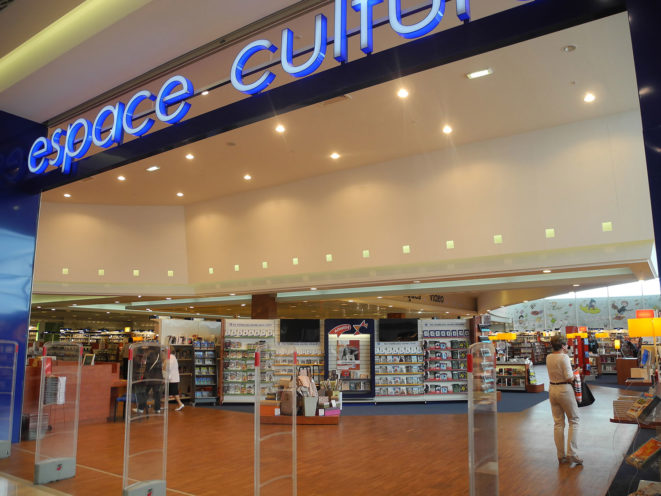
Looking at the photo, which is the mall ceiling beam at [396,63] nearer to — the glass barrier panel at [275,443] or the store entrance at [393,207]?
the glass barrier panel at [275,443]

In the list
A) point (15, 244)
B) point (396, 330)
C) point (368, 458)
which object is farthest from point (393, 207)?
point (15, 244)

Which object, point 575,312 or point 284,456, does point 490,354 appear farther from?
point 575,312

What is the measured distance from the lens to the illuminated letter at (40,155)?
681 cm

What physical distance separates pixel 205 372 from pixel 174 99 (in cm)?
994

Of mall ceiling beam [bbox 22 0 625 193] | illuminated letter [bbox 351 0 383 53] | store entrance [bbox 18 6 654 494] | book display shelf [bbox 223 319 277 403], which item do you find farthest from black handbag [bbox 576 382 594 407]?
book display shelf [bbox 223 319 277 403]

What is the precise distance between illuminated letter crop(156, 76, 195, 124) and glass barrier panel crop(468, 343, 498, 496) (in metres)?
3.73

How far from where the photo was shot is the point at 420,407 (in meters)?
12.4

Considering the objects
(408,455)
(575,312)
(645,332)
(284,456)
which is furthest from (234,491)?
(575,312)

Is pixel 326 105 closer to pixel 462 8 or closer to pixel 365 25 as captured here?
pixel 365 25

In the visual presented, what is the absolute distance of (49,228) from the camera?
541 inches

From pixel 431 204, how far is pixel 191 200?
22.2ft

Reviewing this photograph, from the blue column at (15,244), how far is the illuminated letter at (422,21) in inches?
246

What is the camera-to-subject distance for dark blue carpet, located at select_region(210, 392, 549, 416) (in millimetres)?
11594

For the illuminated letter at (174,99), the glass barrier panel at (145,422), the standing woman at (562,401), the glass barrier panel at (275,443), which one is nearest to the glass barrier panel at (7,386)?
the glass barrier panel at (145,422)
